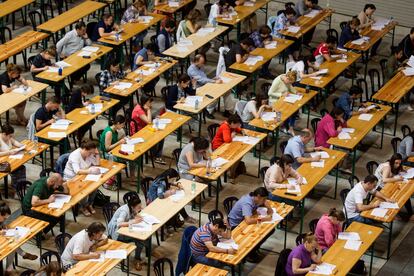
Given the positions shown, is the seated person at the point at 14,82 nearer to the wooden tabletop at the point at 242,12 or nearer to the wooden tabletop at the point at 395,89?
the wooden tabletop at the point at 242,12

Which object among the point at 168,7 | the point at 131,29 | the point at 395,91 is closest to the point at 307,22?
the point at 168,7

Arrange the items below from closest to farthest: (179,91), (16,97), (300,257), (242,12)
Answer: (300,257) < (16,97) < (179,91) < (242,12)

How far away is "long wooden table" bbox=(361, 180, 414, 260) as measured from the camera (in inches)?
831

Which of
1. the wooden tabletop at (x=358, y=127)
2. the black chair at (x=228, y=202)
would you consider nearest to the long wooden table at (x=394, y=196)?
the wooden tabletop at (x=358, y=127)

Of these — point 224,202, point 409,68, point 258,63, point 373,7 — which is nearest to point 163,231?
point 224,202

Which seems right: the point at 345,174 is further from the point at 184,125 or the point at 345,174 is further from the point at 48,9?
the point at 48,9

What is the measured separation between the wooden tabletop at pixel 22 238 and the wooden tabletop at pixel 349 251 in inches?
188

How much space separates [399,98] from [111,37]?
7154 mm

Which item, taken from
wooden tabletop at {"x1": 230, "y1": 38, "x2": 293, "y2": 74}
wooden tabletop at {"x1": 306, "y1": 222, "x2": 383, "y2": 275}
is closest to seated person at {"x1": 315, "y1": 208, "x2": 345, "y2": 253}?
wooden tabletop at {"x1": 306, "y1": 222, "x2": 383, "y2": 275}

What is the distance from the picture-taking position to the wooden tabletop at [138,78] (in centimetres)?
2500

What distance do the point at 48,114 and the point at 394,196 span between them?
7.30 meters

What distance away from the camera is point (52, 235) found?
21594 mm

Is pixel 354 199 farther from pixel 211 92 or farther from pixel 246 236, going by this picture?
pixel 211 92

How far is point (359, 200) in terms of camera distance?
70.0ft
